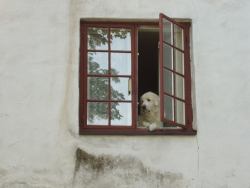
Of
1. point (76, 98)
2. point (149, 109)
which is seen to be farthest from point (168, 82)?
point (76, 98)

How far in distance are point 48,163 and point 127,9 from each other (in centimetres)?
242

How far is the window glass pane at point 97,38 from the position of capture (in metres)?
10.6

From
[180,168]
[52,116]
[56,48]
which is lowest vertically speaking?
[180,168]

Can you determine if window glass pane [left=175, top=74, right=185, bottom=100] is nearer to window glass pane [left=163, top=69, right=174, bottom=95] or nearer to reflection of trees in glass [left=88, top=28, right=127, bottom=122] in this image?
window glass pane [left=163, top=69, right=174, bottom=95]

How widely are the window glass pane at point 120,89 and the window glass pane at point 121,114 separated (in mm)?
117

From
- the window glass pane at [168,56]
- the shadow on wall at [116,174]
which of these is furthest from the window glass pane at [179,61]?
the shadow on wall at [116,174]

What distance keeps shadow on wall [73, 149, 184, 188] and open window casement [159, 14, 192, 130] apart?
71cm

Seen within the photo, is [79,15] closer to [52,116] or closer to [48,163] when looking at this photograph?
[52,116]

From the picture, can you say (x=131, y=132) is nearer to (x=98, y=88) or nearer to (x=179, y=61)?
(x=98, y=88)

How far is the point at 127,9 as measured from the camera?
1053 centimetres

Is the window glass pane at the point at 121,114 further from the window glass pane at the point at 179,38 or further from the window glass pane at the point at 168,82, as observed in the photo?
the window glass pane at the point at 179,38

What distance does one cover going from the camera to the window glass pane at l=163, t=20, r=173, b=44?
10164 millimetres

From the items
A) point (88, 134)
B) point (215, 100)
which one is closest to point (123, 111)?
point (88, 134)

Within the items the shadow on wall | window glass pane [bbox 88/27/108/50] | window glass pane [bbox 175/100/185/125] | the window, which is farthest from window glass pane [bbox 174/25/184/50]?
the shadow on wall
